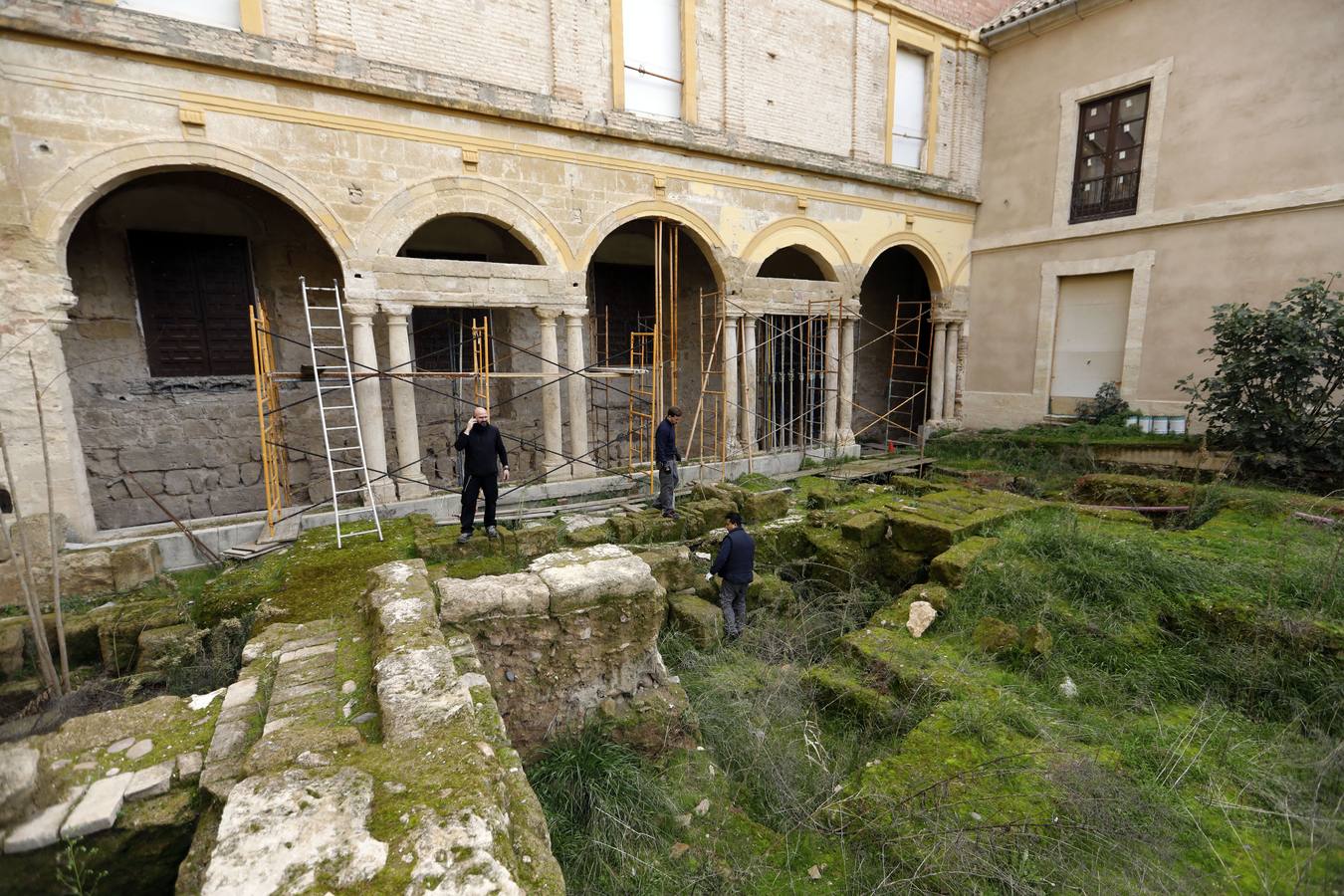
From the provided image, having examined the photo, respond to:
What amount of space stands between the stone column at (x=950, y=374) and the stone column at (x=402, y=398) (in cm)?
1153

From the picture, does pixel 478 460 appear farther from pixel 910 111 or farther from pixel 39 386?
pixel 910 111

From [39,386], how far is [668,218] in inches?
319

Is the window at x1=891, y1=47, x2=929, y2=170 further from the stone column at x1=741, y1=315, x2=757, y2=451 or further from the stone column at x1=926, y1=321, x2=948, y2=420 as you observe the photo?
the stone column at x1=741, y1=315, x2=757, y2=451

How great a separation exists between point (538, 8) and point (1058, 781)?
403 inches

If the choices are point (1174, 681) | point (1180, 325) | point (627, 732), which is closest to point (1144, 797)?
point (1174, 681)

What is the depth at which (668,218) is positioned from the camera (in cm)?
984

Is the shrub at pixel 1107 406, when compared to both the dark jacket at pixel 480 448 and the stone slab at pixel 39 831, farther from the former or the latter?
the stone slab at pixel 39 831

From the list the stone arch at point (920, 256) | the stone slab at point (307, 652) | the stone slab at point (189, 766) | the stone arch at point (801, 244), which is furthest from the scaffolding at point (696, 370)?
the stone slab at point (189, 766)

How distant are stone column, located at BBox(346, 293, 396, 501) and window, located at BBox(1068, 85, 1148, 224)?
1337 cm

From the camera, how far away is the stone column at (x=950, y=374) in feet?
45.4

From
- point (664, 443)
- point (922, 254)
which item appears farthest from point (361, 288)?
point (922, 254)

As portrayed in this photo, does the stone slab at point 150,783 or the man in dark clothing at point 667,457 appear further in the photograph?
the man in dark clothing at point 667,457

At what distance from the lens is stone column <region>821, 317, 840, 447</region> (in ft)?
38.7

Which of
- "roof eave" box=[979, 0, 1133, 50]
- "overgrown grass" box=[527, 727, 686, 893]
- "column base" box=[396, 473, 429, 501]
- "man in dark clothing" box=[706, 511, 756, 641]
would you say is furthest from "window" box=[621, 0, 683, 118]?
"overgrown grass" box=[527, 727, 686, 893]
